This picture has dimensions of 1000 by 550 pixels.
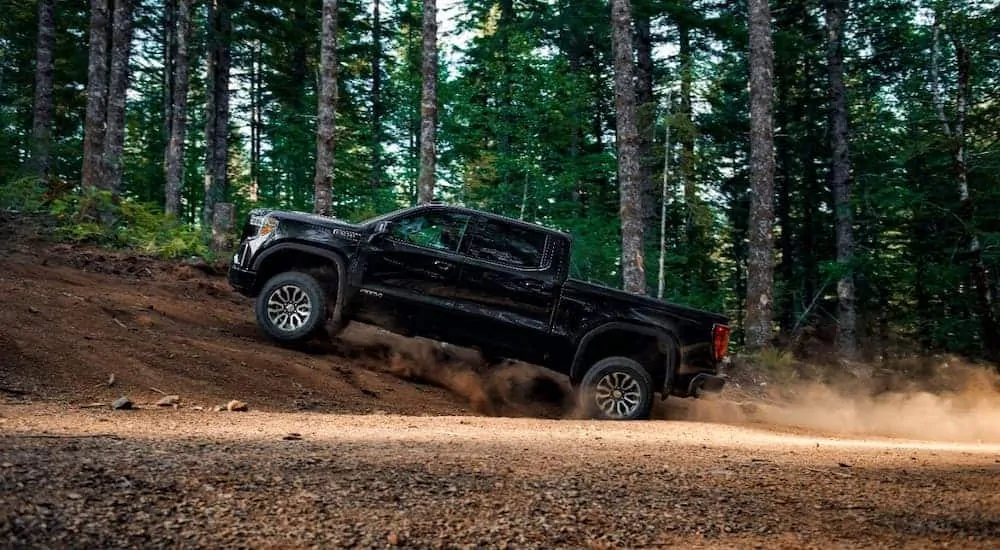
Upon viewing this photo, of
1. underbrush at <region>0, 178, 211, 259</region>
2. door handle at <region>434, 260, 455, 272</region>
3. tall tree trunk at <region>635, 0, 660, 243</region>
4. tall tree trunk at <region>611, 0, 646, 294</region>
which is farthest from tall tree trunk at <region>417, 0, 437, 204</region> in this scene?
door handle at <region>434, 260, 455, 272</region>

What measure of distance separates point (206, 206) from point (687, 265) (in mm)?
18045

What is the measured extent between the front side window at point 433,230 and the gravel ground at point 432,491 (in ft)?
10.8

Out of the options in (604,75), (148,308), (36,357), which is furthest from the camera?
(604,75)

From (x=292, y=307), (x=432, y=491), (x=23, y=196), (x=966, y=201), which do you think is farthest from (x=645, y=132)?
(x=432, y=491)

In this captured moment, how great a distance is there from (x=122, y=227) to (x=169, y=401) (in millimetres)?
10191

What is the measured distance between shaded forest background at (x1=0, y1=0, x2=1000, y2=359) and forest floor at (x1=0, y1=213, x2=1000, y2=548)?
6.99 metres

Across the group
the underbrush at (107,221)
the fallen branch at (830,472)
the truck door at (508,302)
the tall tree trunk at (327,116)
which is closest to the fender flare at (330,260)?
the truck door at (508,302)

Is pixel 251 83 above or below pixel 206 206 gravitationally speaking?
above

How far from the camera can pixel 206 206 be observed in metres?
25.0

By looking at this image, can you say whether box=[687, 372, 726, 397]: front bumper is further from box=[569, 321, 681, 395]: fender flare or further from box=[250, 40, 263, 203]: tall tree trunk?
box=[250, 40, 263, 203]: tall tree trunk

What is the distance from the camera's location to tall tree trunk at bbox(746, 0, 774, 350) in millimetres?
15141

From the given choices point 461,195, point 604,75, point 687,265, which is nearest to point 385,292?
point 687,265

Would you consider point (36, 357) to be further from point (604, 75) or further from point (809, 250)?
point (809, 250)

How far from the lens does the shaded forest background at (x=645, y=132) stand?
19.0 metres
